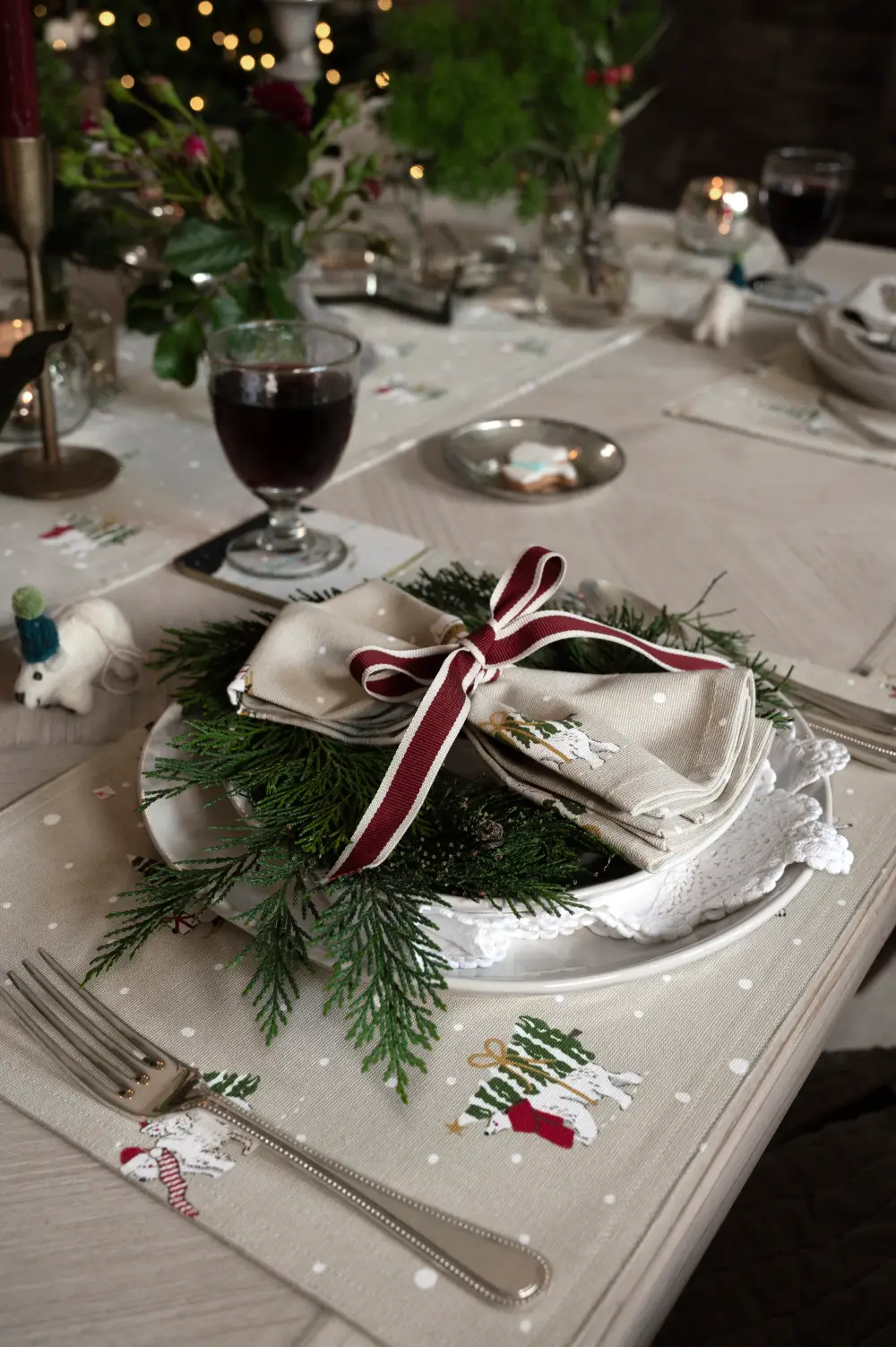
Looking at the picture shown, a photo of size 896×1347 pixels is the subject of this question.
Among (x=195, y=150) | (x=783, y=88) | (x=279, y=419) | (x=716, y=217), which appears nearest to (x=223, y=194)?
(x=195, y=150)

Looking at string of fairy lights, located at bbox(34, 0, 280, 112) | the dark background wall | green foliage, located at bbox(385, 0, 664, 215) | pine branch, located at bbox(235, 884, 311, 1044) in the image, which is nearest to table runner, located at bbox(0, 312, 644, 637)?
green foliage, located at bbox(385, 0, 664, 215)

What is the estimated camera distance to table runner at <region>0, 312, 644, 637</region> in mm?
921

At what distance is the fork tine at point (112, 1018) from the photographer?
1.62ft

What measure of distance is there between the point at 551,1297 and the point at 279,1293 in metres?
0.09

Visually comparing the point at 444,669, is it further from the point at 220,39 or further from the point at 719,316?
the point at 220,39

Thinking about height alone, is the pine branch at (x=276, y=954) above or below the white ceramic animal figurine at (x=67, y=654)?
above

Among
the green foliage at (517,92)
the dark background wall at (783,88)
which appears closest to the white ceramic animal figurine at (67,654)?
the green foliage at (517,92)

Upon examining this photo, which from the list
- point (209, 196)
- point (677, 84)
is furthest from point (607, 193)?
point (677, 84)

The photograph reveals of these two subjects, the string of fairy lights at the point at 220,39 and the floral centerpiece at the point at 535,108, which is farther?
the string of fairy lights at the point at 220,39

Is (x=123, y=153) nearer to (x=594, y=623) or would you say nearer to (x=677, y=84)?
(x=594, y=623)

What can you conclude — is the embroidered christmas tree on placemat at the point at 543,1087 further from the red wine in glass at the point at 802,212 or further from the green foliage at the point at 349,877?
the red wine in glass at the point at 802,212

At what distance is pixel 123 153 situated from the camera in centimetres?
103

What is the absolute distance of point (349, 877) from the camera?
20.6 inches

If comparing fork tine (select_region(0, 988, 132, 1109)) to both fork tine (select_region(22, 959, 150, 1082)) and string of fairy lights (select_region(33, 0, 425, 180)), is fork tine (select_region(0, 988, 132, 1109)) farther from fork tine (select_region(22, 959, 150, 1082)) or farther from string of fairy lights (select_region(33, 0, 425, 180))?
string of fairy lights (select_region(33, 0, 425, 180))
